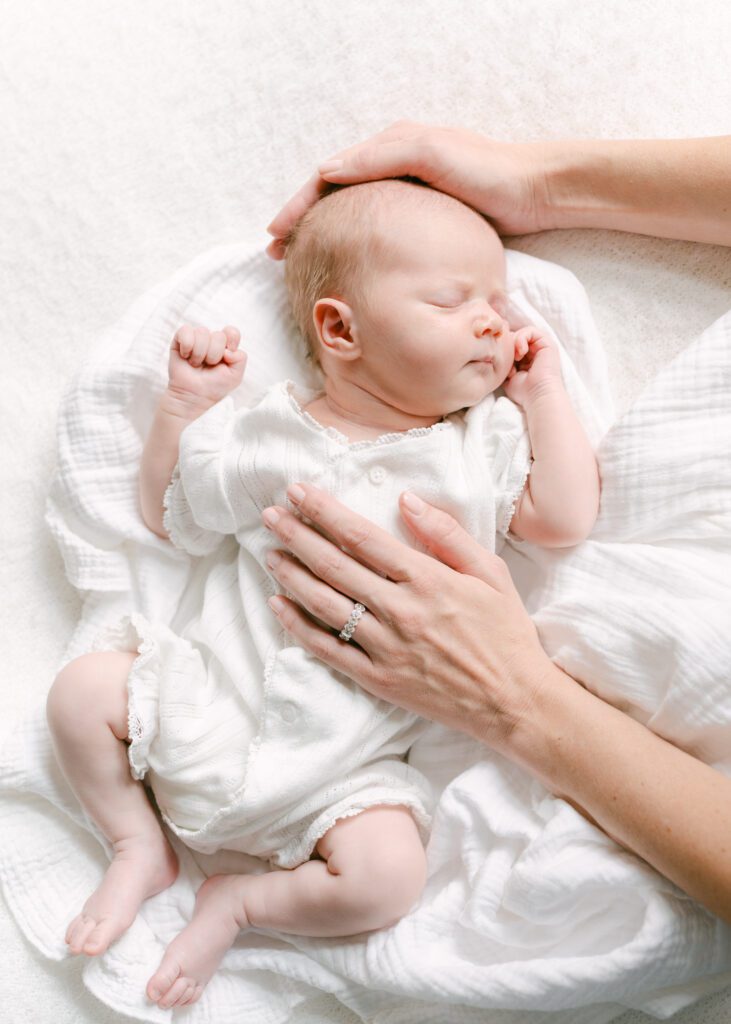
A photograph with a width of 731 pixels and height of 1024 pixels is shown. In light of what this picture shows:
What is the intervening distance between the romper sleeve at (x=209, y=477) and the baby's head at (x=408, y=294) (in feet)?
0.57

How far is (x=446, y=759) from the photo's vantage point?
128 cm

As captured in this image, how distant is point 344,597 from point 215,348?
399 millimetres

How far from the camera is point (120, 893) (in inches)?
49.0

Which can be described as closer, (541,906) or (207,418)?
(541,906)

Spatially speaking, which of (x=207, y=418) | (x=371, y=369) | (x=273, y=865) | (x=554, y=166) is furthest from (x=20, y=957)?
(x=554, y=166)

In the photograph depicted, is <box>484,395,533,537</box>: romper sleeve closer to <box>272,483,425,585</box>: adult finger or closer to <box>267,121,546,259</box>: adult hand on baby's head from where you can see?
<box>272,483,425,585</box>: adult finger

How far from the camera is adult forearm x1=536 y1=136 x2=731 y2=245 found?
49.6 inches

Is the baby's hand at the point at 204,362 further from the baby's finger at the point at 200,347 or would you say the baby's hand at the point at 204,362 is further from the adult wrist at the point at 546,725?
the adult wrist at the point at 546,725

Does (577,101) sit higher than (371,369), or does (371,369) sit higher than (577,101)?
(577,101)

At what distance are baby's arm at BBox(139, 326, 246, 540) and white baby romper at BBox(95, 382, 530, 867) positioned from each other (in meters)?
0.03

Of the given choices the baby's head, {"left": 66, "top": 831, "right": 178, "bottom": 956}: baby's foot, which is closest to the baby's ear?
the baby's head

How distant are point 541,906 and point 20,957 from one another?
74 cm

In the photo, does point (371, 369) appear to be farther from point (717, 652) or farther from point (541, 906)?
point (541, 906)

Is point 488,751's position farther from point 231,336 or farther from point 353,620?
point 231,336
